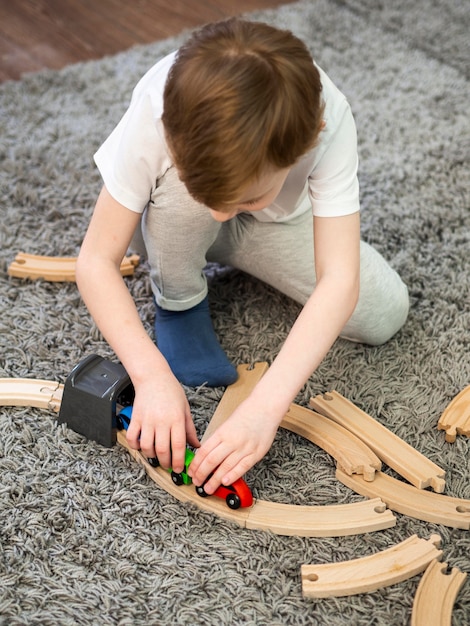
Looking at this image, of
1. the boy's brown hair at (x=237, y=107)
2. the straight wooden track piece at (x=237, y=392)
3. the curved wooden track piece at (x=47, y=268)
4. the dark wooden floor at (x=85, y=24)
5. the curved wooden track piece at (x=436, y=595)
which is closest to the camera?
the boy's brown hair at (x=237, y=107)

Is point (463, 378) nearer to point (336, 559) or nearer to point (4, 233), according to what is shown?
point (336, 559)

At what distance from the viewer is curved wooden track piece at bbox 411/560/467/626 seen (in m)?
0.80

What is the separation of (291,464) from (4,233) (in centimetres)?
72

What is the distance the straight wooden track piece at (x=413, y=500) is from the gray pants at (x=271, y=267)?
0.84ft

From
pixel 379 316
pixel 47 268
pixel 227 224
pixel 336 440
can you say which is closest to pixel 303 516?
pixel 336 440

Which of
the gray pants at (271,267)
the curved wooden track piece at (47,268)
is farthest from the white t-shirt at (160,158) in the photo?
the curved wooden track piece at (47,268)

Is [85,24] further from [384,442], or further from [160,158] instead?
[384,442]

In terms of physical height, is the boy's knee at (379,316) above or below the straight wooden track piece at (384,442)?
above

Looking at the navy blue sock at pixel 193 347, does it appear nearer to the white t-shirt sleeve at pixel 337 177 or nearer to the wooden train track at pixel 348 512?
the wooden train track at pixel 348 512

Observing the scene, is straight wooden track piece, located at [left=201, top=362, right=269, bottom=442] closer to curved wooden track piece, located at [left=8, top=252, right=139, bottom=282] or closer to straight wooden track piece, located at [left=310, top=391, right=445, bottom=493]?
straight wooden track piece, located at [left=310, top=391, right=445, bottom=493]

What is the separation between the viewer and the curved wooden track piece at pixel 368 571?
83cm

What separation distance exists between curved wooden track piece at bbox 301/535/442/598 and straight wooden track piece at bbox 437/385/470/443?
7.7 inches

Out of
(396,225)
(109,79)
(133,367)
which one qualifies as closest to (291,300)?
(396,225)

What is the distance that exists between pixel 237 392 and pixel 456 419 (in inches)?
12.2
